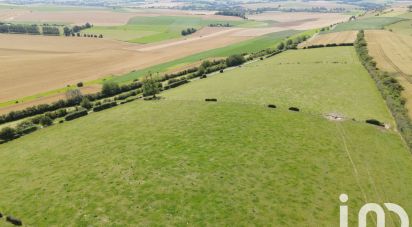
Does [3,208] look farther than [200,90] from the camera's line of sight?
No

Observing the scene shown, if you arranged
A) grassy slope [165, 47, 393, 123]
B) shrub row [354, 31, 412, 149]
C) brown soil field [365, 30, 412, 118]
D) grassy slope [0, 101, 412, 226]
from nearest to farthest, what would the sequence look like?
grassy slope [0, 101, 412, 226]
shrub row [354, 31, 412, 149]
grassy slope [165, 47, 393, 123]
brown soil field [365, 30, 412, 118]

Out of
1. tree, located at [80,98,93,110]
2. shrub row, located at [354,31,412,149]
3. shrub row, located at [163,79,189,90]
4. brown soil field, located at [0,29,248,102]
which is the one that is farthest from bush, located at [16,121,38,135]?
shrub row, located at [354,31,412,149]

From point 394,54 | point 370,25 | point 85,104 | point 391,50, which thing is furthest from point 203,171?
point 370,25

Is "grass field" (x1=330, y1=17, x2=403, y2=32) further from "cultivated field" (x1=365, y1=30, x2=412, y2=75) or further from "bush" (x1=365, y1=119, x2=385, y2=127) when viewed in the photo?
"bush" (x1=365, y1=119, x2=385, y2=127)

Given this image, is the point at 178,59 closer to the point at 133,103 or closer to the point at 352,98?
the point at 133,103

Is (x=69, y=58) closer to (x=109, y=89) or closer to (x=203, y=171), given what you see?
(x=109, y=89)

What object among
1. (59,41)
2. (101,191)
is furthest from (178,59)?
(101,191)

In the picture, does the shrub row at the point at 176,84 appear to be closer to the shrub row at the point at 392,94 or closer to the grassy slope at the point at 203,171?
the grassy slope at the point at 203,171
